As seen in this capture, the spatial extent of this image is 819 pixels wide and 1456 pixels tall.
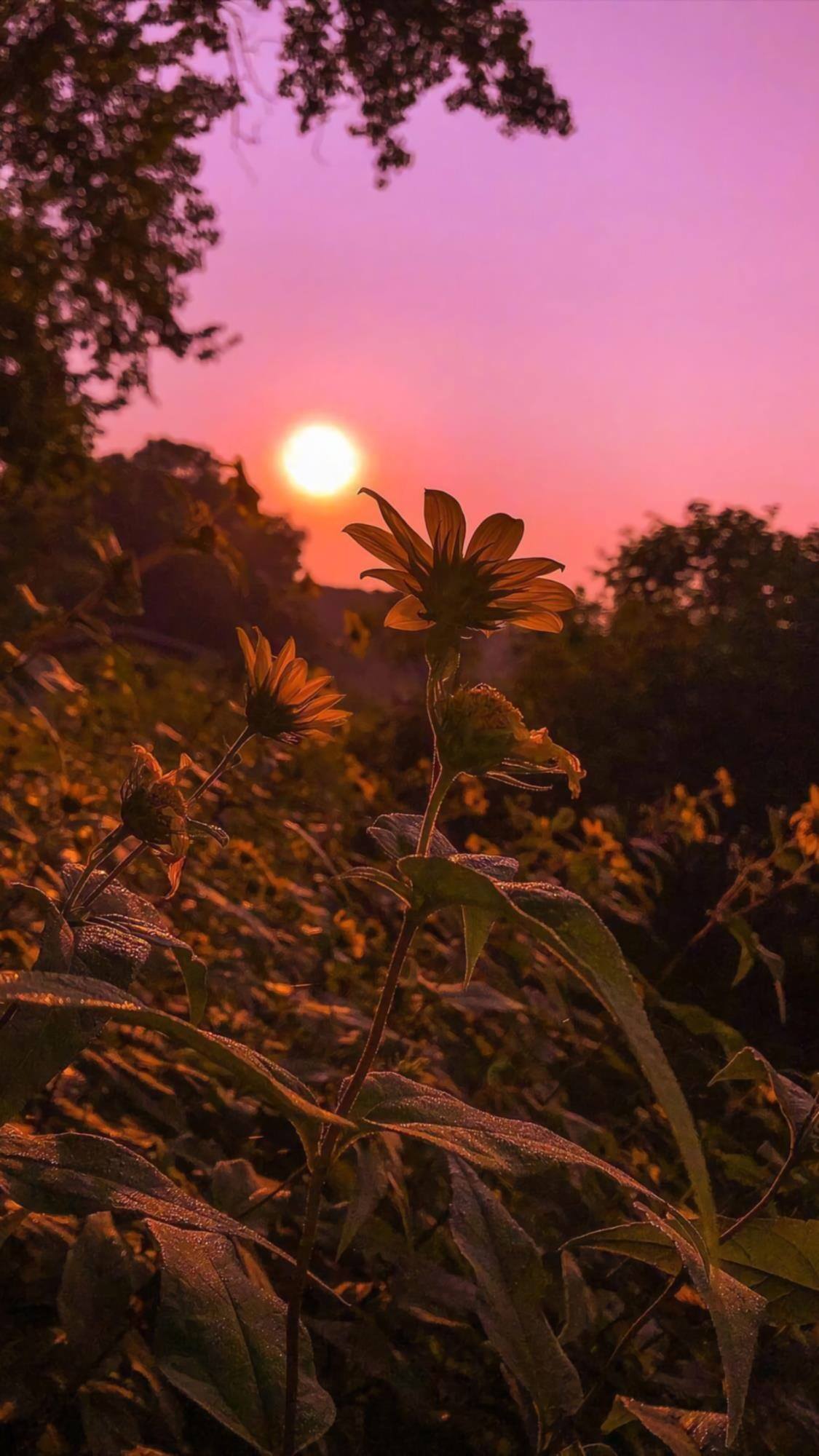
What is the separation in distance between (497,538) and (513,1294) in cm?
58

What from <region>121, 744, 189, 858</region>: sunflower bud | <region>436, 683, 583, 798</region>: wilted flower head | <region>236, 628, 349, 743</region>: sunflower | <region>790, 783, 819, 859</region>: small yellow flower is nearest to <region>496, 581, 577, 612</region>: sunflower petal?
<region>436, 683, 583, 798</region>: wilted flower head

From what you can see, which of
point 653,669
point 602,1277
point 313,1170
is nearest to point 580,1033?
point 602,1277

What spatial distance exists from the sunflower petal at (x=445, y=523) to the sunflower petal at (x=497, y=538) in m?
0.01

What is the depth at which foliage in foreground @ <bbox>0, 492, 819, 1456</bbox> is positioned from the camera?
1.86 feet

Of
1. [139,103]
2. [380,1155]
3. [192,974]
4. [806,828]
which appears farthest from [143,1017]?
[139,103]

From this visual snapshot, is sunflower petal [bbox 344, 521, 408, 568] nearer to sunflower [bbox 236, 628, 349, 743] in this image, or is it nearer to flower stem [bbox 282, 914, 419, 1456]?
sunflower [bbox 236, 628, 349, 743]

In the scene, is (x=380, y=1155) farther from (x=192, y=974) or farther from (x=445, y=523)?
(x=445, y=523)

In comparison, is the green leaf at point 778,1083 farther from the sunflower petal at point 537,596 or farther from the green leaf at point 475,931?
the sunflower petal at point 537,596

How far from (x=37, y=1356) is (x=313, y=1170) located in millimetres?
535

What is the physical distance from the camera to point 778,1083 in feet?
2.49

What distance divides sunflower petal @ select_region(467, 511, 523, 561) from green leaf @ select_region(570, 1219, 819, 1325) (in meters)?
0.51

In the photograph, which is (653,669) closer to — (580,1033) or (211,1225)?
(580,1033)

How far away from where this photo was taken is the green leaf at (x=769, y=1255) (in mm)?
698

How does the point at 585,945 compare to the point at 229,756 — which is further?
the point at 229,756
